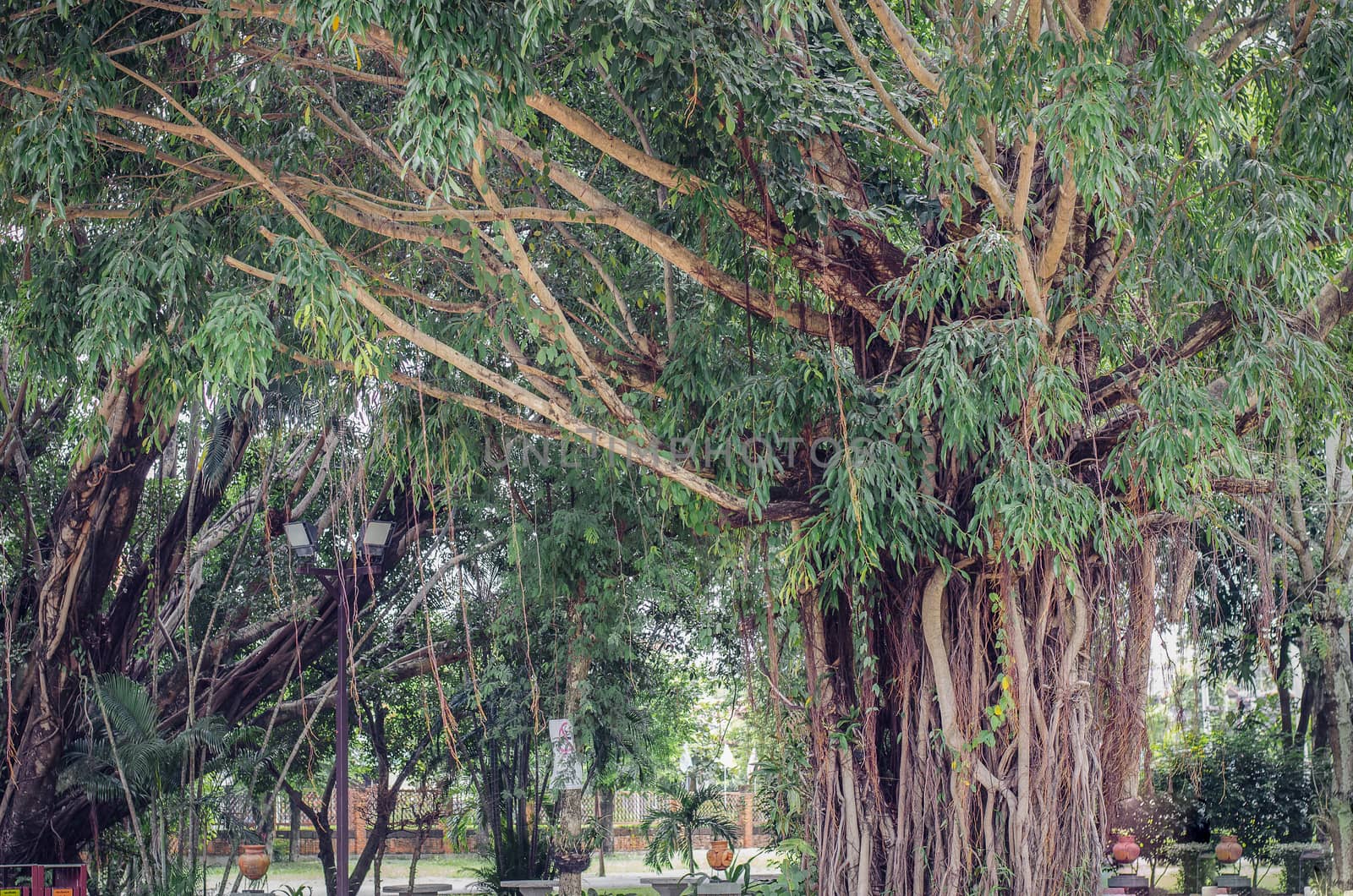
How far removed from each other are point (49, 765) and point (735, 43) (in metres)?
7.96

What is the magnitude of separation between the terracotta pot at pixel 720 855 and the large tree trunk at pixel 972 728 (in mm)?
3406

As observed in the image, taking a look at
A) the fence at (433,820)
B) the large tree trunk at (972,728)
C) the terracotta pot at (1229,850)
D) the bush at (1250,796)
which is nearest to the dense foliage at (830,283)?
the large tree trunk at (972,728)

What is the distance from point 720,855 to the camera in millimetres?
10164

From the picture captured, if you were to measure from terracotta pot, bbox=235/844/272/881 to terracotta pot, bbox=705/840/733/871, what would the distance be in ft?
11.6

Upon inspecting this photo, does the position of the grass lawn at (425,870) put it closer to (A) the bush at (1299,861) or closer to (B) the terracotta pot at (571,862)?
(B) the terracotta pot at (571,862)

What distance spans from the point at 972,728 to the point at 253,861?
602 cm

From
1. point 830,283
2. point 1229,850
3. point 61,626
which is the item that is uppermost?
point 830,283

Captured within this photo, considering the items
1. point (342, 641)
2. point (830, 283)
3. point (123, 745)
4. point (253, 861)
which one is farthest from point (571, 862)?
point (830, 283)

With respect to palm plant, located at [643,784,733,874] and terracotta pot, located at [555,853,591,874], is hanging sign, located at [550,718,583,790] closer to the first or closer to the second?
terracotta pot, located at [555,853,591,874]

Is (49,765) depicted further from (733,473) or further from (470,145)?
(470,145)

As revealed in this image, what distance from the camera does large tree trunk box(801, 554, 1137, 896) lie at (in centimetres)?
622

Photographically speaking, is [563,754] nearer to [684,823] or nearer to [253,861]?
[684,823]

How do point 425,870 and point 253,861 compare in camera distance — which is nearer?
point 253,861

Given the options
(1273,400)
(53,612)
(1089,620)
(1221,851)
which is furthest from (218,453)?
(1221,851)
